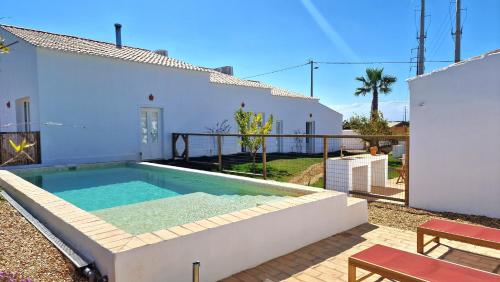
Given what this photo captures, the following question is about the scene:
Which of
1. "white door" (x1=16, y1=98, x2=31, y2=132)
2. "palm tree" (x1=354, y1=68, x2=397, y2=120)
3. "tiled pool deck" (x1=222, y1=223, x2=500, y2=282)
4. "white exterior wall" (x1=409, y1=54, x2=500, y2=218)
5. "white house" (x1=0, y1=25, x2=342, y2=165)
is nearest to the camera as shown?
"tiled pool deck" (x1=222, y1=223, x2=500, y2=282)

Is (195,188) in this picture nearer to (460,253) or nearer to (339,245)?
(339,245)

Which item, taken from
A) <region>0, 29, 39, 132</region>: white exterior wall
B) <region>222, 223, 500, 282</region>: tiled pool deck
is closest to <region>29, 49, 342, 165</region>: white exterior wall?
<region>0, 29, 39, 132</region>: white exterior wall

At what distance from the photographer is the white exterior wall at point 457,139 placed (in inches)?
252

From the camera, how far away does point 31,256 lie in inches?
146

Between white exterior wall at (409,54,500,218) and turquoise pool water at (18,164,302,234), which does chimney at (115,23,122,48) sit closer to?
turquoise pool water at (18,164,302,234)

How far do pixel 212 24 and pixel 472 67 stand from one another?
51.2ft

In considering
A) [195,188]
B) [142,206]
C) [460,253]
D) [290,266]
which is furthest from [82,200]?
[460,253]

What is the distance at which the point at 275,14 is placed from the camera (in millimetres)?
18094

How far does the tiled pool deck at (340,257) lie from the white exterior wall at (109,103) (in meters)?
11.4

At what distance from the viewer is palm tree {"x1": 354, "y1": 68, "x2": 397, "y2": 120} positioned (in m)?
35.1

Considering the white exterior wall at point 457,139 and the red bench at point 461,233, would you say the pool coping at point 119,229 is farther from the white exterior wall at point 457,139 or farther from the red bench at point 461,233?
the white exterior wall at point 457,139

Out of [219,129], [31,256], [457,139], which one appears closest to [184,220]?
[31,256]

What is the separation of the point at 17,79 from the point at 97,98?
3.91 meters

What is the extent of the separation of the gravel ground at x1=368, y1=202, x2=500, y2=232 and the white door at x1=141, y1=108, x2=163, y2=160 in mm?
11228
